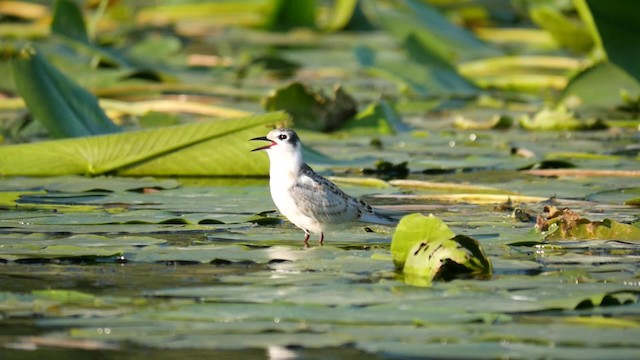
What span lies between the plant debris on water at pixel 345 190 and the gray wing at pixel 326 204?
0.36ft

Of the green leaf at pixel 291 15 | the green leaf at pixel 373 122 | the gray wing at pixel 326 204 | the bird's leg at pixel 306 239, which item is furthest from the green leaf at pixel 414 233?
the green leaf at pixel 291 15

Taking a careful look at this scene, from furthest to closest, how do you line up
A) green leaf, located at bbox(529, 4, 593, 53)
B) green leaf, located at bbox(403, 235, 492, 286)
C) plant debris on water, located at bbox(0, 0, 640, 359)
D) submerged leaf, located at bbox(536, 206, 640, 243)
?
green leaf, located at bbox(529, 4, 593, 53)
submerged leaf, located at bbox(536, 206, 640, 243)
green leaf, located at bbox(403, 235, 492, 286)
plant debris on water, located at bbox(0, 0, 640, 359)

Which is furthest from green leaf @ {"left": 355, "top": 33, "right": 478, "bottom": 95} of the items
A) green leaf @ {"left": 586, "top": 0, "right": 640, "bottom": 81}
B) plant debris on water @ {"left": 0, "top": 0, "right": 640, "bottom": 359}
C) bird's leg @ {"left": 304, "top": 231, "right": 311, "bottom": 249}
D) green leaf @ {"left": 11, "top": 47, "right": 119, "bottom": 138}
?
bird's leg @ {"left": 304, "top": 231, "right": 311, "bottom": 249}

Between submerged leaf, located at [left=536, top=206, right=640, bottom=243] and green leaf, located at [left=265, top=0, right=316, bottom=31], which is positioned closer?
submerged leaf, located at [left=536, top=206, right=640, bottom=243]

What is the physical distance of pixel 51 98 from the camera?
650cm

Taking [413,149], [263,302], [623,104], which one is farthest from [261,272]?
[623,104]

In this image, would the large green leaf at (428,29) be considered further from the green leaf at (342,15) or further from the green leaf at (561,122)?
the green leaf at (342,15)

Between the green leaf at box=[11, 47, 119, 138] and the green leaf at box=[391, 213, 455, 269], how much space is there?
9.05 ft

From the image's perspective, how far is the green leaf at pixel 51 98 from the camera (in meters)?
6.39

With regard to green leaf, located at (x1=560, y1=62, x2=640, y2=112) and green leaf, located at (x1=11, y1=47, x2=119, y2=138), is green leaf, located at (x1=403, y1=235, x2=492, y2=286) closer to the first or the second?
green leaf, located at (x1=11, y1=47, x2=119, y2=138)

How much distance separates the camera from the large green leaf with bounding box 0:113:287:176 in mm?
5949

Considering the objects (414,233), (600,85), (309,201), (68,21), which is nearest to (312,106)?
(68,21)

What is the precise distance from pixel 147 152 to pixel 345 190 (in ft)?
2.90

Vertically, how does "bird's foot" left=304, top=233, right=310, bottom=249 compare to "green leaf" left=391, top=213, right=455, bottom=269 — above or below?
below
